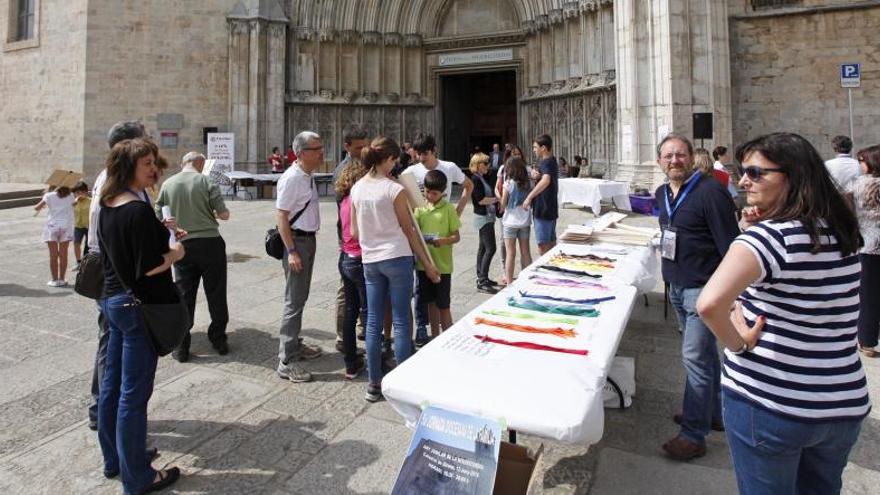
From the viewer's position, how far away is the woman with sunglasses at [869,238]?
4.14 meters

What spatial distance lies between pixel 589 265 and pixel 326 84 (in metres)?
15.3

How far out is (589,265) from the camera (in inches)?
159

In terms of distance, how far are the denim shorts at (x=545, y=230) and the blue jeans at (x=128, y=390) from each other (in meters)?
4.44

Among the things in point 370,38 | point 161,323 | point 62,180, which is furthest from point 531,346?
point 370,38

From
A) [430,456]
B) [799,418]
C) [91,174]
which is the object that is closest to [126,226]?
[430,456]

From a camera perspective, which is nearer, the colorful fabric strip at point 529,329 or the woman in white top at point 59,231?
the colorful fabric strip at point 529,329

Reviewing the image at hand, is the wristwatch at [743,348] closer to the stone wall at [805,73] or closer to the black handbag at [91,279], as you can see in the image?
the black handbag at [91,279]

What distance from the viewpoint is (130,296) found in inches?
96.8

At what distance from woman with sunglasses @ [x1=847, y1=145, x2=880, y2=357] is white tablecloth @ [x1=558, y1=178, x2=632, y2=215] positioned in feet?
22.8

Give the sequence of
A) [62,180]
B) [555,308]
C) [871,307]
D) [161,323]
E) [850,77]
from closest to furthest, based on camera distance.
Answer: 1. [161,323]
2. [555,308]
3. [871,307]
4. [62,180]
5. [850,77]

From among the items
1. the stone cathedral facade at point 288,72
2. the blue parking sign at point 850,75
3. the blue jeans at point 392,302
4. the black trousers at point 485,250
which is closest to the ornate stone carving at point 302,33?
the stone cathedral facade at point 288,72

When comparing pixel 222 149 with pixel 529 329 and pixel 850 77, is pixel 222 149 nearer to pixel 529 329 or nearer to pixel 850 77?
pixel 529 329

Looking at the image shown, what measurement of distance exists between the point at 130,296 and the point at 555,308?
2148 mm

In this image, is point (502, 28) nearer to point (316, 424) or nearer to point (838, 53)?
point (838, 53)
